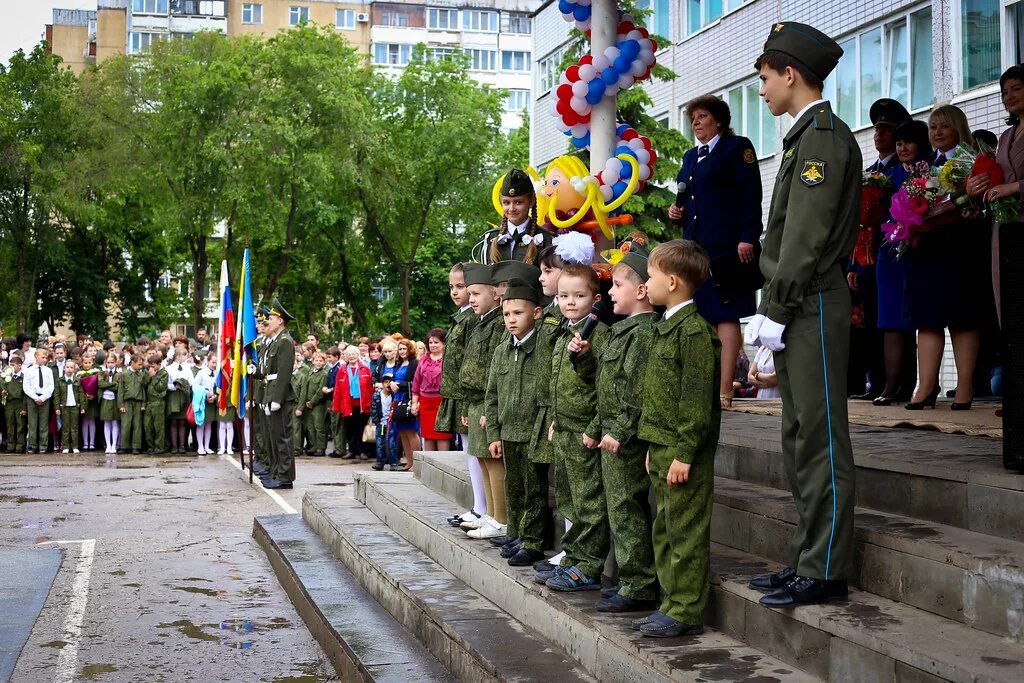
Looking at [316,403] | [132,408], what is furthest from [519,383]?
[132,408]

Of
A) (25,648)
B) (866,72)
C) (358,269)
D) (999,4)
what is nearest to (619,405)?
(25,648)

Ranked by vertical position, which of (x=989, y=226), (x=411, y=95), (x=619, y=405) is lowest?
(x=619, y=405)

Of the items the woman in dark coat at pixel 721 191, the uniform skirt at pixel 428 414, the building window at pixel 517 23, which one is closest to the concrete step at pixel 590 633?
the woman in dark coat at pixel 721 191

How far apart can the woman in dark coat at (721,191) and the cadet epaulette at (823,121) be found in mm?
3129

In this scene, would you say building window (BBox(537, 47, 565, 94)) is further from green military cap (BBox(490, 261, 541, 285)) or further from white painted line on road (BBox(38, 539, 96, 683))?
green military cap (BBox(490, 261, 541, 285))

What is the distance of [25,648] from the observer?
27.1 feet

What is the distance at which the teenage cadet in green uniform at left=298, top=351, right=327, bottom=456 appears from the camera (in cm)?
2423

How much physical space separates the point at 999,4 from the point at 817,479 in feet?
51.7

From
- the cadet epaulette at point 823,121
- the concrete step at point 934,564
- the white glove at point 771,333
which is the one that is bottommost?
the concrete step at point 934,564

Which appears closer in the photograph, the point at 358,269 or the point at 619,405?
the point at 619,405

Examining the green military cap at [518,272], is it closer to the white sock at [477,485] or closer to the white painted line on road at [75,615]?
the white sock at [477,485]

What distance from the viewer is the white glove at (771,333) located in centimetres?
514

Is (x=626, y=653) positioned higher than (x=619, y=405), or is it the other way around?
(x=619, y=405)

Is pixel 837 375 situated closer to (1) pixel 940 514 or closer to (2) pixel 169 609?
(1) pixel 940 514
